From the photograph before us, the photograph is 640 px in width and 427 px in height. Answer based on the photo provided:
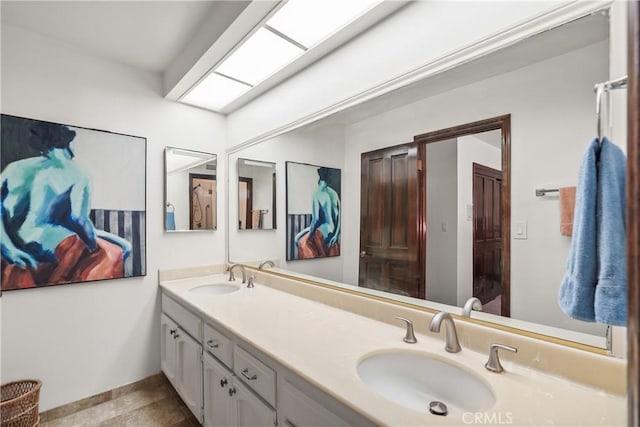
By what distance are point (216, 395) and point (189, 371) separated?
0.42 meters

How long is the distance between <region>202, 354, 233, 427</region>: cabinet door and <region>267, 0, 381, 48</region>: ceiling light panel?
1735 mm

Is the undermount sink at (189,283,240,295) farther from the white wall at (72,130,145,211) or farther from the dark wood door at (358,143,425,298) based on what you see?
the dark wood door at (358,143,425,298)

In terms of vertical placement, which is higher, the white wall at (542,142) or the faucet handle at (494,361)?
the white wall at (542,142)

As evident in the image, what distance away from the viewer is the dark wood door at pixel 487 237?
1.13 m

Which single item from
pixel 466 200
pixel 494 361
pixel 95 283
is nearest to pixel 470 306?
pixel 494 361

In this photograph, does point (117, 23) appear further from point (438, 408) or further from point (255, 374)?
point (438, 408)

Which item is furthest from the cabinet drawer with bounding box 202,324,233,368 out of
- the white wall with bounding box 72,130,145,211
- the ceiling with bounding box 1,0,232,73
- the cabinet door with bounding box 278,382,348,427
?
the ceiling with bounding box 1,0,232,73

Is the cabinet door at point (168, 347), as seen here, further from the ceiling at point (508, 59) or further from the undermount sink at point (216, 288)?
the ceiling at point (508, 59)

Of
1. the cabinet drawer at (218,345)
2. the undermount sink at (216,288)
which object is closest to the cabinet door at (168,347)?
the undermount sink at (216,288)

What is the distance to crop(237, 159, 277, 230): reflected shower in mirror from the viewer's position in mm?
2324

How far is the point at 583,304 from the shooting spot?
655mm

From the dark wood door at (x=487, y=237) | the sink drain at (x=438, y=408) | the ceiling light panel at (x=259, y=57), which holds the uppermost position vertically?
the ceiling light panel at (x=259, y=57)

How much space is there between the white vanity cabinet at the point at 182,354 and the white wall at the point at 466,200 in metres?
1.42

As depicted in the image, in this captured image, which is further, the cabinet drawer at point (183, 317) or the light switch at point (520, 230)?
the cabinet drawer at point (183, 317)
